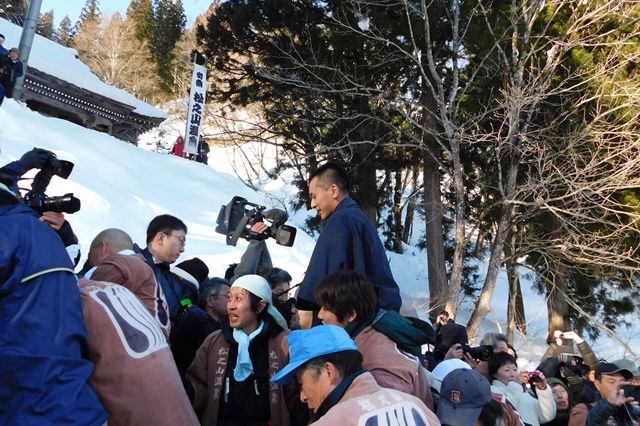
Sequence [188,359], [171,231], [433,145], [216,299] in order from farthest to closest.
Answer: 1. [433,145]
2. [216,299]
3. [171,231]
4. [188,359]

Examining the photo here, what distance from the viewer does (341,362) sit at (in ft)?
6.78

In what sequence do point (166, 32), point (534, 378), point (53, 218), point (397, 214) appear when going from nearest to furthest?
point (53, 218) → point (534, 378) → point (397, 214) → point (166, 32)

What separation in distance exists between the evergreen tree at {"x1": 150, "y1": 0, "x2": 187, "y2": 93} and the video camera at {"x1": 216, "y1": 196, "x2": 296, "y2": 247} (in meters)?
36.5

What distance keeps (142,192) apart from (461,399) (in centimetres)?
1155

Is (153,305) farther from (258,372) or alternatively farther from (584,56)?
(584,56)

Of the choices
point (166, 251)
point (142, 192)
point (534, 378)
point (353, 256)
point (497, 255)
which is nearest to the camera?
point (353, 256)

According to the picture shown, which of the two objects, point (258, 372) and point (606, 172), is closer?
point (258, 372)

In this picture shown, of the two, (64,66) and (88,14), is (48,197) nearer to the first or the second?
(64,66)

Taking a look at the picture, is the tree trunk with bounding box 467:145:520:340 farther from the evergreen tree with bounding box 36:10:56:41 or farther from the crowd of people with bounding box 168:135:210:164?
the evergreen tree with bounding box 36:10:56:41

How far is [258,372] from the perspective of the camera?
2889mm

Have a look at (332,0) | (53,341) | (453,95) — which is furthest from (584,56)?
(53,341)

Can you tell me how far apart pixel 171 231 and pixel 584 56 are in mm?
10191

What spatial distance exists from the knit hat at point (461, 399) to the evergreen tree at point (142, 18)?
42388 millimetres

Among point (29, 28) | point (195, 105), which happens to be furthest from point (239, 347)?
point (195, 105)
